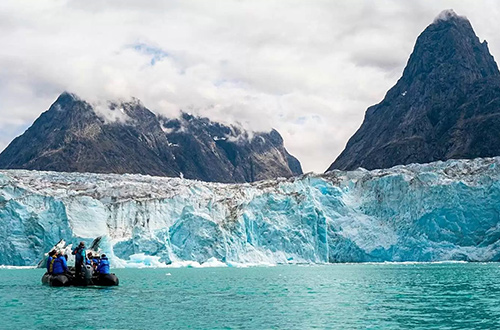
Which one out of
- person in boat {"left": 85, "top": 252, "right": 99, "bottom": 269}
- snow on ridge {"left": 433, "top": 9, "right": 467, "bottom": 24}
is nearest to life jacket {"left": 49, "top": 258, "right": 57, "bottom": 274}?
person in boat {"left": 85, "top": 252, "right": 99, "bottom": 269}

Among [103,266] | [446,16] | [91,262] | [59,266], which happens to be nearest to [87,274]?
[103,266]

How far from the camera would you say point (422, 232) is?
66.5 meters

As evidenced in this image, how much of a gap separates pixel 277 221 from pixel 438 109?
268 ft

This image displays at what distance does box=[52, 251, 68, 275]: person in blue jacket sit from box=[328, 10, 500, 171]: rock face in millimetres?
94539

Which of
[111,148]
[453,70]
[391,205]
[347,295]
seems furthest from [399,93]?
[347,295]

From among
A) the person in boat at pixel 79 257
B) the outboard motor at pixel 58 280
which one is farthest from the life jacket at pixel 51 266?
the person in boat at pixel 79 257

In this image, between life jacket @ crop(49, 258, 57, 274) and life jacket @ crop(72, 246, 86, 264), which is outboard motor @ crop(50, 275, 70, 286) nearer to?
life jacket @ crop(49, 258, 57, 274)

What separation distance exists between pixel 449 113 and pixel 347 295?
369 feet

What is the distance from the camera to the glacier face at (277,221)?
60.9 meters

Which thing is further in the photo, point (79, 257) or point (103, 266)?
point (103, 266)

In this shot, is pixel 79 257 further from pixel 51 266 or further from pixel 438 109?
pixel 438 109

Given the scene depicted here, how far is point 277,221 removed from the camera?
66.2 m

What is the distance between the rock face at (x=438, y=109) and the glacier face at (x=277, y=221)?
5189 centimetres

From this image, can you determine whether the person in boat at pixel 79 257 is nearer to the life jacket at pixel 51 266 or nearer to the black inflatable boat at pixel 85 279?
the black inflatable boat at pixel 85 279
